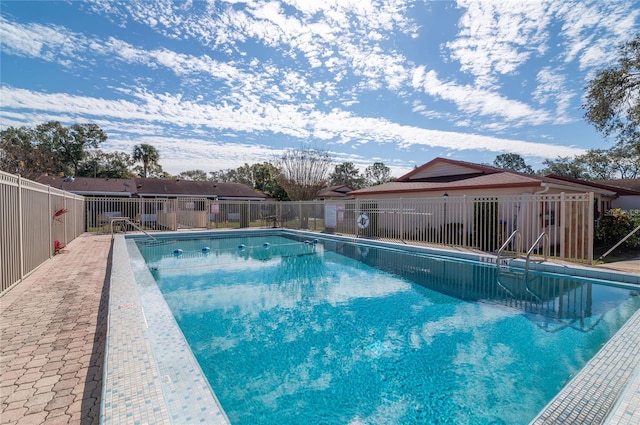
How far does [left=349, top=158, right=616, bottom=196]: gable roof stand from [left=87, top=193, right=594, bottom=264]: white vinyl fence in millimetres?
924

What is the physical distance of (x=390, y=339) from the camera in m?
4.66

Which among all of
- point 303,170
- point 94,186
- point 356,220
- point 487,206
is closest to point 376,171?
point 303,170

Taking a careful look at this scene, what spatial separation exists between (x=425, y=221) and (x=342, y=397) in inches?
467

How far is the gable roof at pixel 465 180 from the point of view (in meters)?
12.8

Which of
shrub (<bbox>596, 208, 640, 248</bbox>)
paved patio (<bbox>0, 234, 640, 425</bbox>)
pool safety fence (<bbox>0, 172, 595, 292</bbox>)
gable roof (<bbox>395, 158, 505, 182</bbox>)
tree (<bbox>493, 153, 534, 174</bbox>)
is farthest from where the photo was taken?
tree (<bbox>493, 153, 534, 174</bbox>)

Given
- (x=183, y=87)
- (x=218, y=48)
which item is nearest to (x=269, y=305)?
(x=218, y=48)

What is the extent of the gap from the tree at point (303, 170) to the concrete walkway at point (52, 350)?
82.9 feet

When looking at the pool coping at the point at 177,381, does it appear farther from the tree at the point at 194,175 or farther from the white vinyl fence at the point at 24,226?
the tree at the point at 194,175

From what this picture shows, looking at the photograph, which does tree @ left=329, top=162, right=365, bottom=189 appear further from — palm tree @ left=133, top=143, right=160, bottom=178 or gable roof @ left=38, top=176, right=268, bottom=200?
palm tree @ left=133, top=143, right=160, bottom=178

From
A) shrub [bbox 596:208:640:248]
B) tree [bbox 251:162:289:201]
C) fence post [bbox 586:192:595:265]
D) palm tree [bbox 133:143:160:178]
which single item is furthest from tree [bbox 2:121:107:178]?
shrub [bbox 596:208:640:248]

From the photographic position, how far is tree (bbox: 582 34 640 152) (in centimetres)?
1427

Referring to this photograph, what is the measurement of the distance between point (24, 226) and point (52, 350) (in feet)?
14.6

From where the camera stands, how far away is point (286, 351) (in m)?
4.29

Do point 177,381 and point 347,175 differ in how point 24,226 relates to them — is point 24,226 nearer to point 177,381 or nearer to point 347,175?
point 177,381
